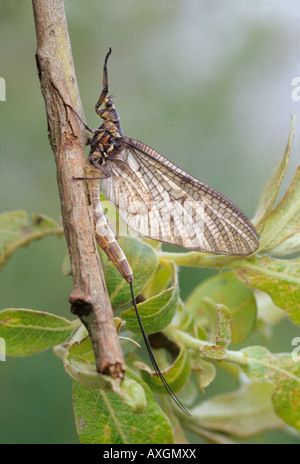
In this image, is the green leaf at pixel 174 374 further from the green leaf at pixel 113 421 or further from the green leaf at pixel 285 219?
the green leaf at pixel 285 219

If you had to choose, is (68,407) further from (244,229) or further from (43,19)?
(43,19)

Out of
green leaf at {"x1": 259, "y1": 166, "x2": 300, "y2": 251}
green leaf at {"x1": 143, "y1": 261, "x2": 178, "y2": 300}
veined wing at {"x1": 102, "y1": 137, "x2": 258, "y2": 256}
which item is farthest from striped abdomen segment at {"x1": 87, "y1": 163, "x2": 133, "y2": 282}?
green leaf at {"x1": 259, "y1": 166, "x2": 300, "y2": 251}

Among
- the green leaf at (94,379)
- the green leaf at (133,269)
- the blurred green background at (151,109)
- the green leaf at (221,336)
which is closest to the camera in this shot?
the green leaf at (94,379)

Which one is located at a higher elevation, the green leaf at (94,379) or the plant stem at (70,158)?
the plant stem at (70,158)

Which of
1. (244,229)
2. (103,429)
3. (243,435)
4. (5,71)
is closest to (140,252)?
(244,229)

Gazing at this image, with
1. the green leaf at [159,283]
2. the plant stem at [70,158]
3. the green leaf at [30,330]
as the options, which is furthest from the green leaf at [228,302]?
the plant stem at [70,158]

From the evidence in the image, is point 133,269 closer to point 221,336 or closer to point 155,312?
point 155,312

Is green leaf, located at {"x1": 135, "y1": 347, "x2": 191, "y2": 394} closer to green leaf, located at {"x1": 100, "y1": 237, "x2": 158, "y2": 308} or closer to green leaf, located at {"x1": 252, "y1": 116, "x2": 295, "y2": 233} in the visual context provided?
green leaf, located at {"x1": 100, "y1": 237, "x2": 158, "y2": 308}
